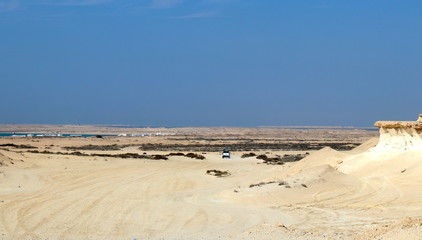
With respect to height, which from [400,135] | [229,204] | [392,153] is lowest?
[229,204]

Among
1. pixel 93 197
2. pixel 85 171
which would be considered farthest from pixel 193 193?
pixel 85 171

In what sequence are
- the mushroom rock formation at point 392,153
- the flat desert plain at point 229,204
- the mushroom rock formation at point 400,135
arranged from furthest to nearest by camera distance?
the mushroom rock formation at point 400,135, the mushroom rock formation at point 392,153, the flat desert plain at point 229,204

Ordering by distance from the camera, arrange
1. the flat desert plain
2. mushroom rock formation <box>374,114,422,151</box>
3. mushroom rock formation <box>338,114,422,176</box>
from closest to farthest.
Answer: the flat desert plain → mushroom rock formation <box>338,114,422,176</box> → mushroom rock formation <box>374,114,422,151</box>

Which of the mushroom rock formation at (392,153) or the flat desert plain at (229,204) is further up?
the mushroom rock formation at (392,153)

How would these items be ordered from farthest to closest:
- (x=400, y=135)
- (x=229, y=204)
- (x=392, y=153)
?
(x=400, y=135) → (x=392, y=153) → (x=229, y=204)

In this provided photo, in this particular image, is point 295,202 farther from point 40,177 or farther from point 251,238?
point 40,177

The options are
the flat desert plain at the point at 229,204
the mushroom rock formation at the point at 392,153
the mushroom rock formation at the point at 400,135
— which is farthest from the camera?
the mushroom rock formation at the point at 400,135

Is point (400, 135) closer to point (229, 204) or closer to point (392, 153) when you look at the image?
point (392, 153)

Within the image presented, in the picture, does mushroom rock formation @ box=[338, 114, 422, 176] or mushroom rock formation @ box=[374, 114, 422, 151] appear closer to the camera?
mushroom rock formation @ box=[338, 114, 422, 176]

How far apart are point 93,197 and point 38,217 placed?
4587 millimetres

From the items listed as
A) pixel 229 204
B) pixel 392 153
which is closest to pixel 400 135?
pixel 392 153

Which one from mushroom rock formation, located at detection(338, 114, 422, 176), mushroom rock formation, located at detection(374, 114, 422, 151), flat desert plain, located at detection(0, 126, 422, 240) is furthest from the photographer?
mushroom rock formation, located at detection(374, 114, 422, 151)

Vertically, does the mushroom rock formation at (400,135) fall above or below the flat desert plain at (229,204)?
above

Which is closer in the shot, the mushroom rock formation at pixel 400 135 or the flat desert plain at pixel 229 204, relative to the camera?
the flat desert plain at pixel 229 204
